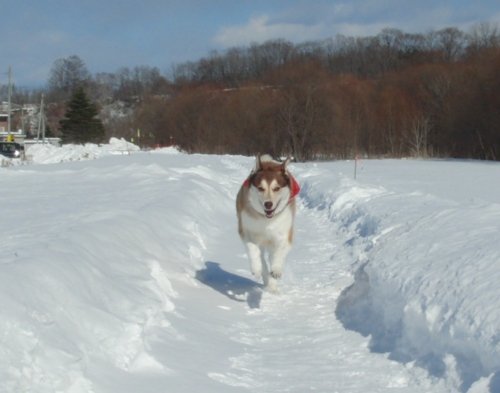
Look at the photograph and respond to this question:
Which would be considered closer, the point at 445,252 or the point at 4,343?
the point at 4,343

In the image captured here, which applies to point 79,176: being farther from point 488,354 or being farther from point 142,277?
point 488,354

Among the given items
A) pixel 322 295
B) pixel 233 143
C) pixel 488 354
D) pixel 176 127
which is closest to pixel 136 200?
pixel 322 295

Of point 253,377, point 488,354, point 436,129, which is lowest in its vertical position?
point 253,377

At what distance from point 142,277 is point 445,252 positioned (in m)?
3.12

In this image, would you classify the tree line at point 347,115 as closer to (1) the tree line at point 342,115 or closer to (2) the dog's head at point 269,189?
(1) the tree line at point 342,115

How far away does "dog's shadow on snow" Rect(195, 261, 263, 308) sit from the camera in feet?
26.0

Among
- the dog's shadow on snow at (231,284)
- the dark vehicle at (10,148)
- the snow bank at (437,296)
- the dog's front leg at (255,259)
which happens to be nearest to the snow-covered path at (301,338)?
the dog's shadow on snow at (231,284)

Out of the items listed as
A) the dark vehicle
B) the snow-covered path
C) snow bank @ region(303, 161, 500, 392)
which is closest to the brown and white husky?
the snow-covered path

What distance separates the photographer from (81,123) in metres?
78.8

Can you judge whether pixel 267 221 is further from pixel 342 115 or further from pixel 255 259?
pixel 342 115

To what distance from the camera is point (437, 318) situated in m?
5.42

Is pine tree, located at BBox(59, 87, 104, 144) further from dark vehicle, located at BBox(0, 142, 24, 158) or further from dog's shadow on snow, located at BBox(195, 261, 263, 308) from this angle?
dog's shadow on snow, located at BBox(195, 261, 263, 308)

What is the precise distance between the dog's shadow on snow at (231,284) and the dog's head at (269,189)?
99cm

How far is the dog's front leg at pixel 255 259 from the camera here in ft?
26.0
